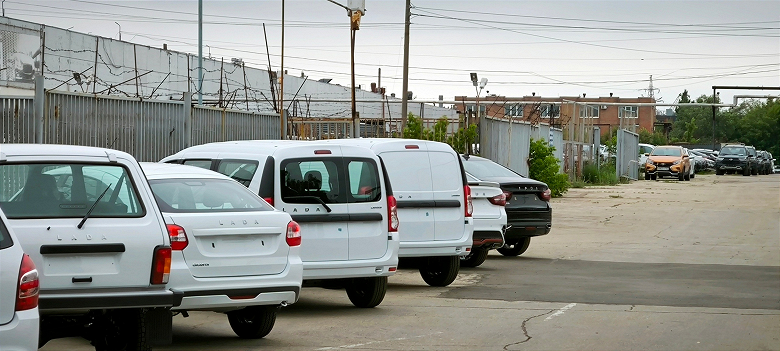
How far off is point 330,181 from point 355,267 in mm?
938

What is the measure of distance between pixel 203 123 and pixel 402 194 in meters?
7.53

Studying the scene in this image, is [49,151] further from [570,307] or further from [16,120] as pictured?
[16,120]

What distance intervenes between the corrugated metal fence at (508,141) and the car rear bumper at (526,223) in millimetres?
11403

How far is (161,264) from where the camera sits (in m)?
7.42

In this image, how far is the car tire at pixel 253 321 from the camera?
948 centimetres

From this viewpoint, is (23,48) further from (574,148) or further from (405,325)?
(574,148)

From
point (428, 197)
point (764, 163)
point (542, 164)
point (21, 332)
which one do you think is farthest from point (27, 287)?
point (764, 163)

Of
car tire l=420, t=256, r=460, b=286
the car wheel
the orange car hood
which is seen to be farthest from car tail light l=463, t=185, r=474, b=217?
the orange car hood

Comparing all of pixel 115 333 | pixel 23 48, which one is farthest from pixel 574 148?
pixel 115 333

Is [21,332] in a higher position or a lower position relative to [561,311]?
higher

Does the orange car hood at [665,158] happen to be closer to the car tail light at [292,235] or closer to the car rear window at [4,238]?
the car tail light at [292,235]

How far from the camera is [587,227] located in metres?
24.4

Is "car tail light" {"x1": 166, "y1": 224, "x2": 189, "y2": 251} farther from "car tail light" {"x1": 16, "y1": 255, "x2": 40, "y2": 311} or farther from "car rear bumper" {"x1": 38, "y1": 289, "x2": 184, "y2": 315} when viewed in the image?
"car tail light" {"x1": 16, "y1": 255, "x2": 40, "y2": 311}

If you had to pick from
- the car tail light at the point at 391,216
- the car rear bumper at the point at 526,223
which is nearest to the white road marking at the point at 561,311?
the car tail light at the point at 391,216
